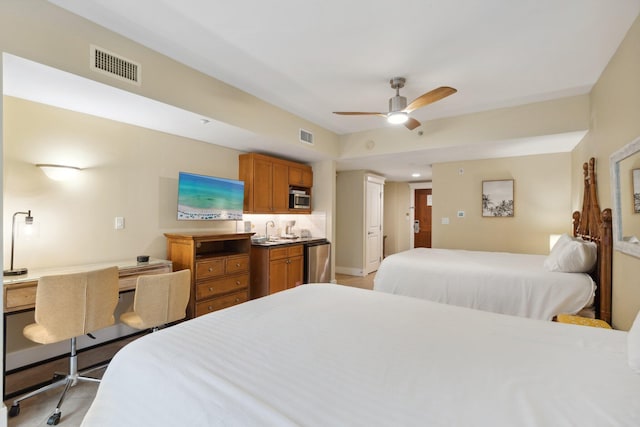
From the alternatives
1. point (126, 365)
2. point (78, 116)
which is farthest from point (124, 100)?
point (126, 365)

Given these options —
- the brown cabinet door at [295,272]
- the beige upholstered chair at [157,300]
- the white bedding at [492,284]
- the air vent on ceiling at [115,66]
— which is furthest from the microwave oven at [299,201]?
the air vent on ceiling at [115,66]

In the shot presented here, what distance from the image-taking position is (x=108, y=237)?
301 centimetres

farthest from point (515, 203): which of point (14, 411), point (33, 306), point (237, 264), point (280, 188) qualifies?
point (14, 411)

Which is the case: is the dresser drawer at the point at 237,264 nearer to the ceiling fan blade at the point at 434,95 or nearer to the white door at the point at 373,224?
the ceiling fan blade at the point at 434,95

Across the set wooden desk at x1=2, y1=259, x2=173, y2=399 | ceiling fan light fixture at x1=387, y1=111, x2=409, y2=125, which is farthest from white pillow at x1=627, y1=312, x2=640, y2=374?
wooden desk at x1=2, y1=259, x2=173, y2=399

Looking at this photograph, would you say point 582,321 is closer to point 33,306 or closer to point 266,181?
point 266,181

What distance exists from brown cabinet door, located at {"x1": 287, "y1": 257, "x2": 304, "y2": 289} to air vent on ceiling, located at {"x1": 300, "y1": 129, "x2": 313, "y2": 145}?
177cm

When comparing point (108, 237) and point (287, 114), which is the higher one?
point (287, 114)

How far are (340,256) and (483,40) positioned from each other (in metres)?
4.87

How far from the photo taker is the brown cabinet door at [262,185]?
4.28 meters

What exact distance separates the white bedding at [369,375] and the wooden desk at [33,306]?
1.54 m

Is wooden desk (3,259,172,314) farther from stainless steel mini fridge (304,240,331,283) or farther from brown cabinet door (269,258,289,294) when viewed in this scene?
stainless steel mini fridge (304,240,331,283)

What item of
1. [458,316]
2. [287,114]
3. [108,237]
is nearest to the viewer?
[458,316]

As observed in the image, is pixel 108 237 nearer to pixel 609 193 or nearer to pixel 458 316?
pixel 458 316
